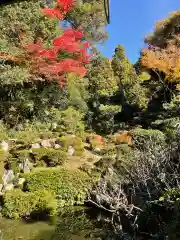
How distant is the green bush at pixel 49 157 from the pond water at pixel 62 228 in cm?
279

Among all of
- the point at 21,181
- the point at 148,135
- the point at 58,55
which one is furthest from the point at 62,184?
the point at 58,55

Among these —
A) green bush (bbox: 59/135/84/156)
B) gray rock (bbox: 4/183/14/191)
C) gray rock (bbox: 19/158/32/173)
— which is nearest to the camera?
gray rock (bbox: 4/183/14/191)

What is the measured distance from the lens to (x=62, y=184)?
10492 millimetres

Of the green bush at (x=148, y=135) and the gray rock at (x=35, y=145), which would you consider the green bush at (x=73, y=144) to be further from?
the green bush at (x=148, y=135)

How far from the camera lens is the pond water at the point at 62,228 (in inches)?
295

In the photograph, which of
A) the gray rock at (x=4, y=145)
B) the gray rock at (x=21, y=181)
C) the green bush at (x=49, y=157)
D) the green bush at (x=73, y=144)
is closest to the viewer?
the gray rock at (x=21, y=181)

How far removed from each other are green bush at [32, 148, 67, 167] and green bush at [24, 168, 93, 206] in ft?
4.53

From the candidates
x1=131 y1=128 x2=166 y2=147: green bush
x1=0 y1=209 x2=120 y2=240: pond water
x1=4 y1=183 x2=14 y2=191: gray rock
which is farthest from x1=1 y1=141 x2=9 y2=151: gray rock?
x1=131 y1=128 x2=166 y2=147: green bush

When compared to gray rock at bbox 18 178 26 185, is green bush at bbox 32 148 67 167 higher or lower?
higher

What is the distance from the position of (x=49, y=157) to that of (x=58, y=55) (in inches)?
237

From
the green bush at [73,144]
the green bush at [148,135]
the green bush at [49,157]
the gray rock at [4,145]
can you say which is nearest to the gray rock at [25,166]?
the green bush at [49,157]

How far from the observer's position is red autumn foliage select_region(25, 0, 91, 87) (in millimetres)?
13969

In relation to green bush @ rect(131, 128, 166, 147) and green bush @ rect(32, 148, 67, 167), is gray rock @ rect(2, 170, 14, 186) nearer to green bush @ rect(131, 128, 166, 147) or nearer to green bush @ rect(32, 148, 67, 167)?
green bush @ rect(32, 148, 67, 167)

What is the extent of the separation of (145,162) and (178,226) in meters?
2.13
